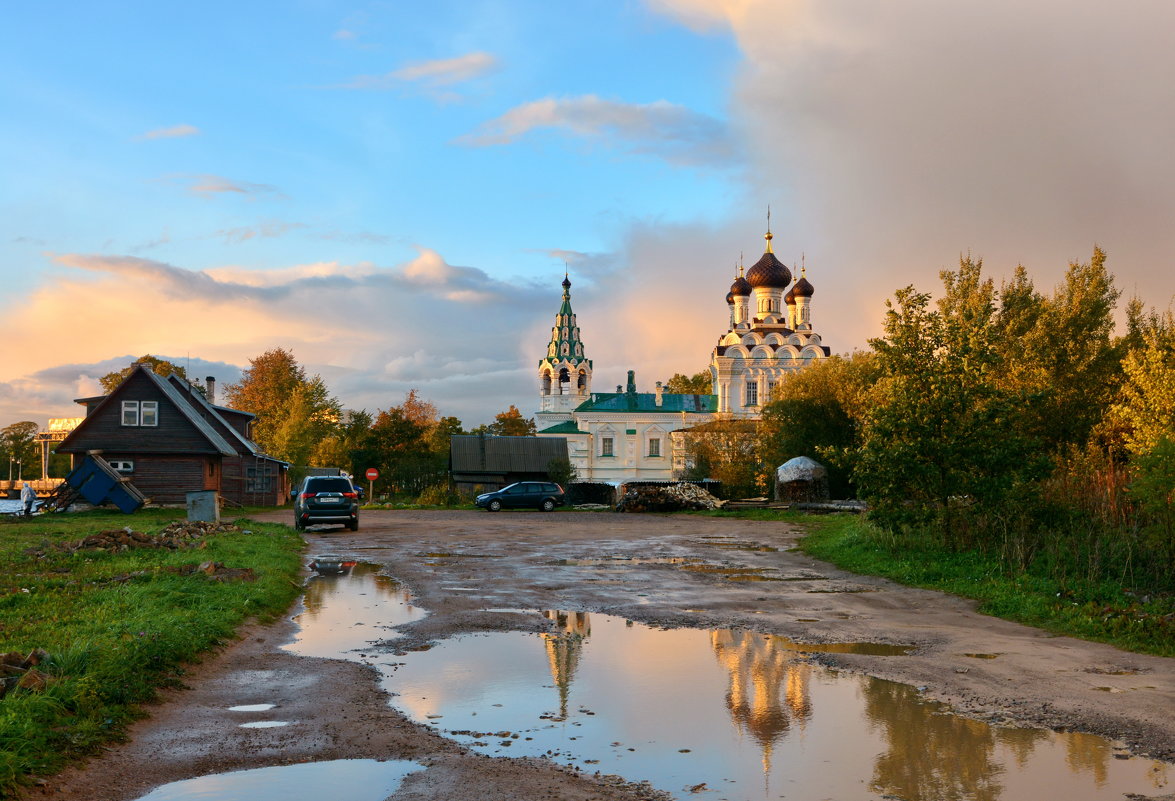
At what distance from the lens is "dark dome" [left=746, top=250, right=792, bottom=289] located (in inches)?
3337

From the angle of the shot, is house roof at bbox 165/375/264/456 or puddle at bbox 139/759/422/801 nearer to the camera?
puddle at bbox 139/759/422/801

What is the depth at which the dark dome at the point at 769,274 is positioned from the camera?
84750 millimetres

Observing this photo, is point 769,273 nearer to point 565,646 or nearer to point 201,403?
point 201,403

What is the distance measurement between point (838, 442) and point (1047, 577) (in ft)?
108

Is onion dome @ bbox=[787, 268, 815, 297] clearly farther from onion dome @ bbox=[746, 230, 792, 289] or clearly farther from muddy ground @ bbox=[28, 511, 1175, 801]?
muddy ground @ bbox=[28, 511, 1175, 801]

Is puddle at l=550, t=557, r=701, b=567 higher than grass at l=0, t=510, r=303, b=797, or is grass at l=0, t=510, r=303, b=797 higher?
grass at l=0, t=510, r=303, b=797

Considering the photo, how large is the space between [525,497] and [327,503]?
18.1 meters

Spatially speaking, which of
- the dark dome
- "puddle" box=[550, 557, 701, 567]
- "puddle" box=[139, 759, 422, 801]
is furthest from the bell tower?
"puddle" box=[139, 759, 422, 801]

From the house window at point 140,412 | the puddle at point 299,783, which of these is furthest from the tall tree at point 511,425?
the puddle at point 299,783

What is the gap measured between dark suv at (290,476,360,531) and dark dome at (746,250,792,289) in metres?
60.9

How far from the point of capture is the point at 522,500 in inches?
1826

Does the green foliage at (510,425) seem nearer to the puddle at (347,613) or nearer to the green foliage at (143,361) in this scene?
the green foliage at (143,361)

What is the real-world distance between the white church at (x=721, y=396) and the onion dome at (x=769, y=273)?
0.09 m

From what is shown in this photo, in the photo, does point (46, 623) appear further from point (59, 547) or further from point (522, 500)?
point (522, 500)
